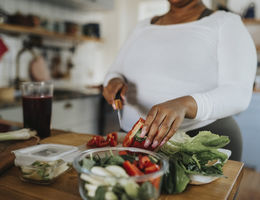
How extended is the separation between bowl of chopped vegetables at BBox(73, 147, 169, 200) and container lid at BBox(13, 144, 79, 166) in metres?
0.08

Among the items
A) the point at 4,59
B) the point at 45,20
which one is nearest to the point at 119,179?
the point at 4,59

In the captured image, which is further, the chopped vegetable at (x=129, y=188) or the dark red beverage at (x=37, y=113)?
the dark red beverage at (x=37, y=113)

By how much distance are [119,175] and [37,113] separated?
21.3 inches

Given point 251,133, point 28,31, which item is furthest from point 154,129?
point 251,133

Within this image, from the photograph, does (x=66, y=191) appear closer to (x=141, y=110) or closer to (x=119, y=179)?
(x=119, y=179)

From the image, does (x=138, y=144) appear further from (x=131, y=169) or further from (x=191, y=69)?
(x=191, y=69)

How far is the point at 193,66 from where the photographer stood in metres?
0.95

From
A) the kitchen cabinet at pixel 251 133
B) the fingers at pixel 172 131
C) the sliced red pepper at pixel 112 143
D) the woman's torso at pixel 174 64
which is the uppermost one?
the woman's torso at pixel 174 64

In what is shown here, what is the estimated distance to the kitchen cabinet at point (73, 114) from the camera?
1.87 metres

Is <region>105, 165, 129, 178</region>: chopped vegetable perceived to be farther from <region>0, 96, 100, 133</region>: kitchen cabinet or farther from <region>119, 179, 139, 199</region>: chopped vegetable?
<region>0, 96, 100, 133</region>: kitchen cabinet

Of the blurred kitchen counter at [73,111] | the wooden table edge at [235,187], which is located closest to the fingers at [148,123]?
the wooden table edge at [235,187]

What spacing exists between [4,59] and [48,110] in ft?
5.50

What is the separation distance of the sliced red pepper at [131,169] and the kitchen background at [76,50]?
1.54m

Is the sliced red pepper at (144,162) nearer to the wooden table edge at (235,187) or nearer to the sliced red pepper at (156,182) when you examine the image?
the sliced red pepper at (156,182)
